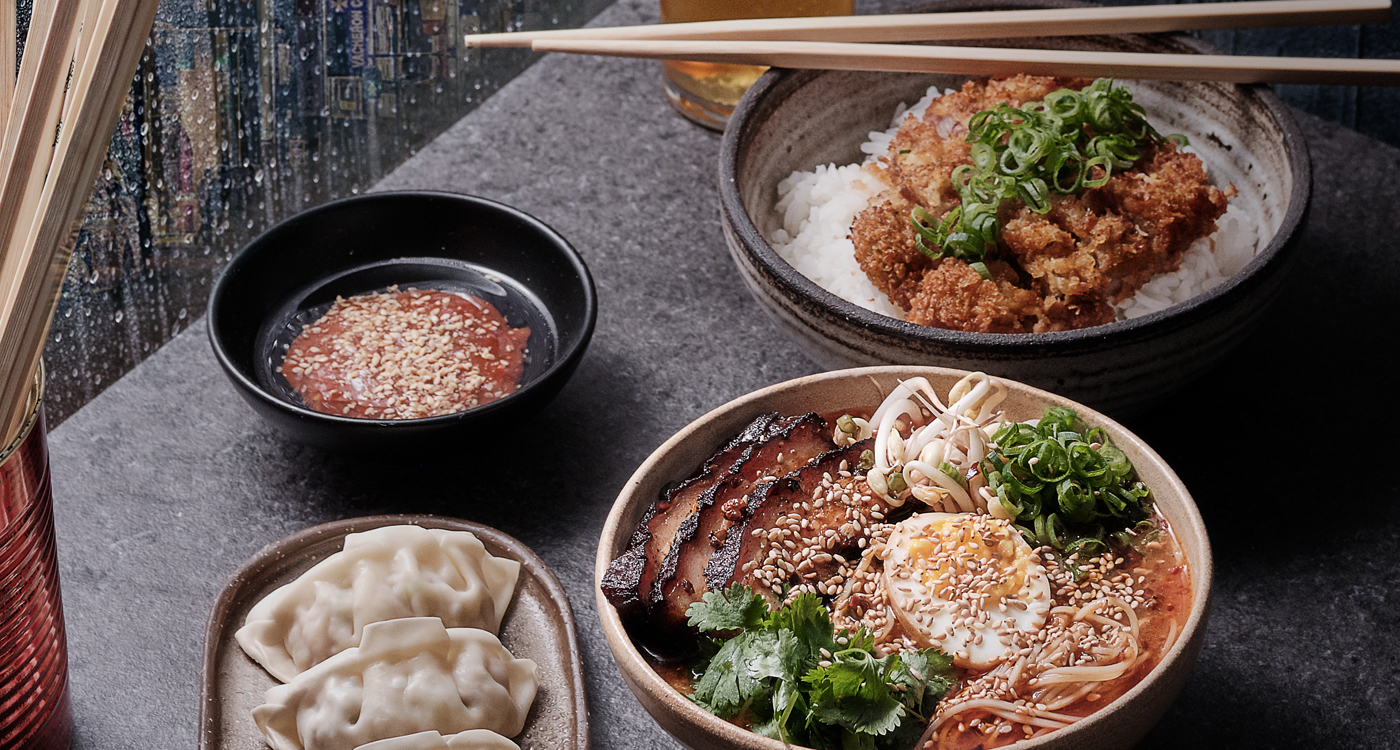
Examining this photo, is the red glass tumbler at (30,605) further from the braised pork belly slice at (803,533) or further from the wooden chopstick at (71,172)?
the braised pork belly slice at (803,533)

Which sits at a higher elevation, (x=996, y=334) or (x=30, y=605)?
(x=996, y=334)

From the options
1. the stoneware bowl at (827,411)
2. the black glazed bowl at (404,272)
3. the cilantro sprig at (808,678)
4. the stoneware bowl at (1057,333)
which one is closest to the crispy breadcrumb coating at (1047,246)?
the stoneware bowl at (1057,333)

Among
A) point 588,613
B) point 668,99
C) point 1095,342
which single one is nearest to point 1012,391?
point 1095,342

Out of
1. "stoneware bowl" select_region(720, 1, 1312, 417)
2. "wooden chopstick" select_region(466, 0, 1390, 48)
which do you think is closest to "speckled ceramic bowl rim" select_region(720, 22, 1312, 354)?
"stoneware bowl" select_region(720, 1, 1312, 417)

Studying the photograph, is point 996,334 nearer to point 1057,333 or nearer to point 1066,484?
point 1057,333

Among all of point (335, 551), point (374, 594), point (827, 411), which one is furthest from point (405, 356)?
point (827, 411)

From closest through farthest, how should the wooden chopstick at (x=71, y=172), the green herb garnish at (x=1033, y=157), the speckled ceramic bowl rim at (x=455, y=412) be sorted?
the wooden chopstick at (x=71, y=172)
the speckled ceramic bowl rim at (x=455, y=412)
the green herb garnish at (x=1033, y=157)

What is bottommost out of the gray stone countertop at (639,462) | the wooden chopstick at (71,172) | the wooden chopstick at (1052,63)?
the gray stone countertop at (639,462)

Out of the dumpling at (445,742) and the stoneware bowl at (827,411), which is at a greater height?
the stoneware bowl at (827,411)

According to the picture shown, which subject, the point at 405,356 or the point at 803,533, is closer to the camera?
the point at 803,533
